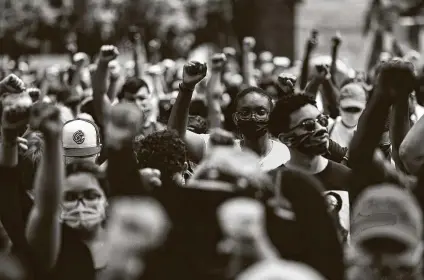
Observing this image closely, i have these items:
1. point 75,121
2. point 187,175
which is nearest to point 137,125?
point 187,175

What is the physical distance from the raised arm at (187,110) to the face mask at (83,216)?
189cm

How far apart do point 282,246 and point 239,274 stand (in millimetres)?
240

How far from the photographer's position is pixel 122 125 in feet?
14.2

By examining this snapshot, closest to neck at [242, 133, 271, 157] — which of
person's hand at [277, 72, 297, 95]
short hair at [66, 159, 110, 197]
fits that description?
person's hand at [277, 72, 297, 95]

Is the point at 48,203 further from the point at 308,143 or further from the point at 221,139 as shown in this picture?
the point at 308,143

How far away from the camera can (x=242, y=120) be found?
23.4 feet

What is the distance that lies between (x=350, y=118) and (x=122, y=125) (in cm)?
486

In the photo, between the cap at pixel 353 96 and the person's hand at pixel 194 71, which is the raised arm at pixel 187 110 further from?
the cap at pixel 353 96

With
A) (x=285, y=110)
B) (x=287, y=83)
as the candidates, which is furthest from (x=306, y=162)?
(x=287, y=83)

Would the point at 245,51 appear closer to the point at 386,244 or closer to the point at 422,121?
the point at 422,121

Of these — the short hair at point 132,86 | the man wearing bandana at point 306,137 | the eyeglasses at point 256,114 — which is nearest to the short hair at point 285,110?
the man wearing bandana at point 306,137

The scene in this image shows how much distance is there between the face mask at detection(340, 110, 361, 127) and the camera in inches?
350

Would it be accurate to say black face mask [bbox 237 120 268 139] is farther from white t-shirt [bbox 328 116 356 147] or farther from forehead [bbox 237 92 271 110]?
white t-shirt [bbox 328 116 356 147]

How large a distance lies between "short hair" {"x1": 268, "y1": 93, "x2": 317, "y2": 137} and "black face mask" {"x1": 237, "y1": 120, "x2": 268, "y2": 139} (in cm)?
103
